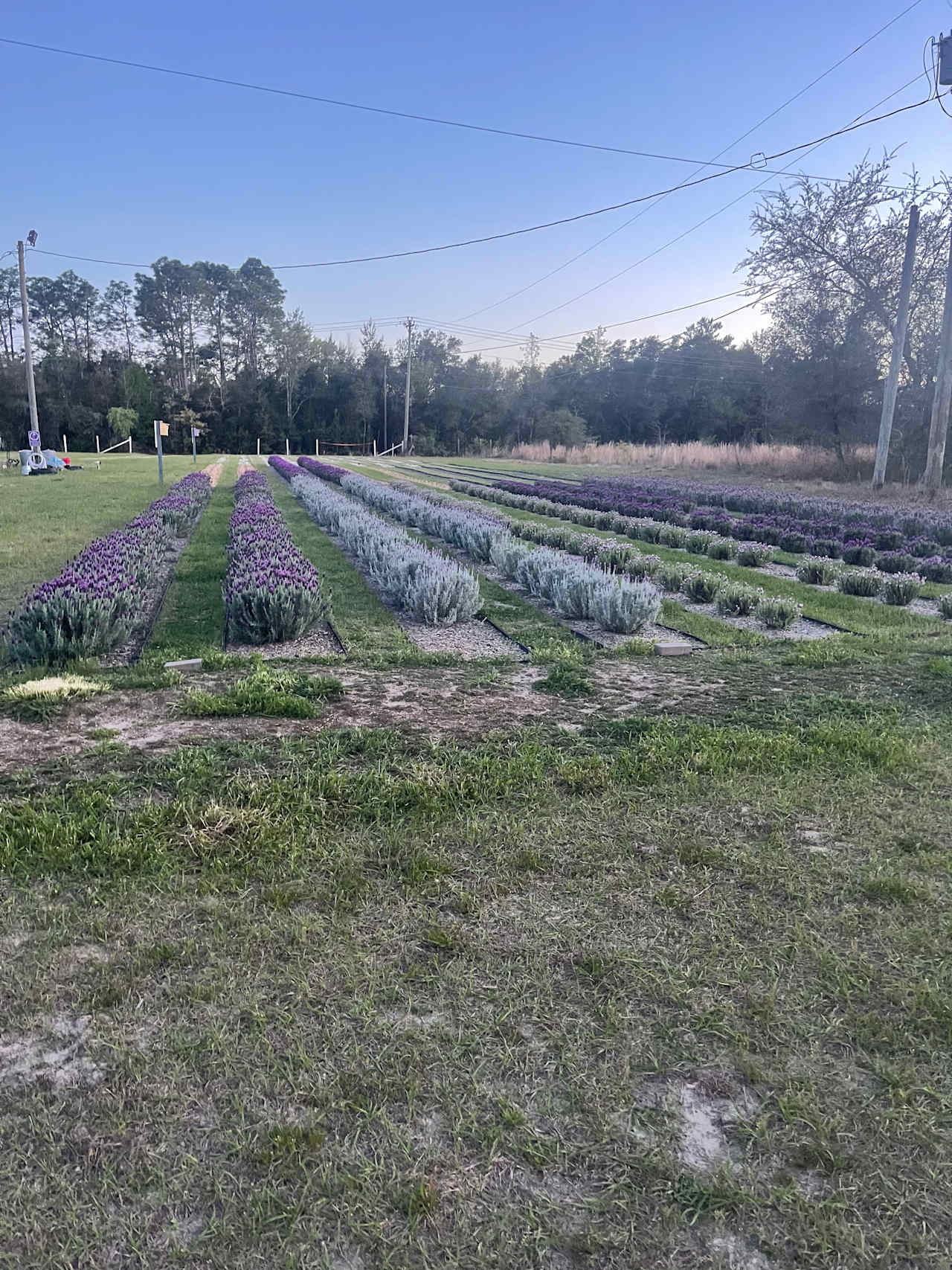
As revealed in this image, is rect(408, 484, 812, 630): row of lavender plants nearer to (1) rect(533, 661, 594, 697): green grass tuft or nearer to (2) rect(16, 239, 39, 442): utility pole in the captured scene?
(1) rect(533, 661, 594, 697): green grass tuft

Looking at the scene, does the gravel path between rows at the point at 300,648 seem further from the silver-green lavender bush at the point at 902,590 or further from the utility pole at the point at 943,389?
the utility pole at the point at 943,389

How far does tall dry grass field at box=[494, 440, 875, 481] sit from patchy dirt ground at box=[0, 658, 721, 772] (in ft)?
81.1

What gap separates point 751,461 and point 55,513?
2685 centimetres

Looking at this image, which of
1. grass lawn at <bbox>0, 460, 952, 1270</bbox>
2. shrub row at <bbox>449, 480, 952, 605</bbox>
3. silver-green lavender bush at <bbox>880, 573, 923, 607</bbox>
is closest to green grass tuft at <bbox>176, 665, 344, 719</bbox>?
grass lawn at <bbox>0, 460, 952, 1270</bbox>

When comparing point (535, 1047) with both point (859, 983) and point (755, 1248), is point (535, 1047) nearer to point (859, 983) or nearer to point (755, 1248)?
point (755, 1248)

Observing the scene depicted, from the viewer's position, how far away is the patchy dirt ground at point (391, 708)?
4.15m

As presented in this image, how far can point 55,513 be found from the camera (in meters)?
15.4

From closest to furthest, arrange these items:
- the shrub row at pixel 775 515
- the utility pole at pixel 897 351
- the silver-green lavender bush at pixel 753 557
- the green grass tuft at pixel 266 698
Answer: the green grass tuft at pixel 266 698 → the silver-green lavender bush at pixel 753 557 → the shrub row at pixel 775 515 → the utility pole at pixel 897 351

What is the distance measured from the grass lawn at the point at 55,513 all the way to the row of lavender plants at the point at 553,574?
18.2 feet

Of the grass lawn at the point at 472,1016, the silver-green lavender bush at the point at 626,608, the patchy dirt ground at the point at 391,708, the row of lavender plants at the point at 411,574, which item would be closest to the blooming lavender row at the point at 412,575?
the row of lavender plants at the point at 411,574

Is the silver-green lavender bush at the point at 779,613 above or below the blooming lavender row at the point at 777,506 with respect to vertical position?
below

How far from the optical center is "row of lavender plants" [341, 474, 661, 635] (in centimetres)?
704

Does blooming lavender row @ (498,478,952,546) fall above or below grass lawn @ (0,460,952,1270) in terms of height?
above

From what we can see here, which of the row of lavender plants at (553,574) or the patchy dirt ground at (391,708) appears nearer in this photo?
the patchy dirt ground at (391,708)
